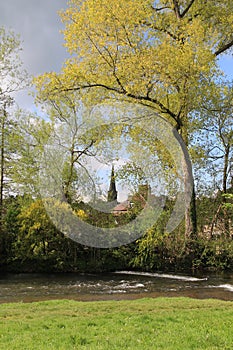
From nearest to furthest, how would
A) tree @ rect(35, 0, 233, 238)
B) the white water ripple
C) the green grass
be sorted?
the green grass < the white water ripple < tree @ rect(35, 0, 233, 238)

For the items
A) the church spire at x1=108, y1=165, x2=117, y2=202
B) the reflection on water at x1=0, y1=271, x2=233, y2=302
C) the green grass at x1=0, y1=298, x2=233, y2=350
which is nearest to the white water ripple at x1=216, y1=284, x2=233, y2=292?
the reflection on water at x1=0, y1=271, x2=233, y2=302

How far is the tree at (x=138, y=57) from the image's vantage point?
1681 cm

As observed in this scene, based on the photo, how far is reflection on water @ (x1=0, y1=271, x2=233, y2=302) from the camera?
12.6 m

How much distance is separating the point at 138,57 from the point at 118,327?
1299 centimetres

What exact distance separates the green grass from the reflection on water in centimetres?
350

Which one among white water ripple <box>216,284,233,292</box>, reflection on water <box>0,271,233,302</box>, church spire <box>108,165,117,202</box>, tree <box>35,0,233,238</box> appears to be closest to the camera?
reflection on water <box>0,271,233,302</box>

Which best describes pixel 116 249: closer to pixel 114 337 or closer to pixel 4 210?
pixel 4 210

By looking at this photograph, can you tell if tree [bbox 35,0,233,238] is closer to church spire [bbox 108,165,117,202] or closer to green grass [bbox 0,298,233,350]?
church spire [bbox 108,165,117,202]

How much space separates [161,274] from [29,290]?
6339 millimetres

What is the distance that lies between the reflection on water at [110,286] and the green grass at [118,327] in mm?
3500

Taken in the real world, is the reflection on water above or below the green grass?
below

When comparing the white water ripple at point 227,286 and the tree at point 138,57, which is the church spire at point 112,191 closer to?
the tree at point 138,57

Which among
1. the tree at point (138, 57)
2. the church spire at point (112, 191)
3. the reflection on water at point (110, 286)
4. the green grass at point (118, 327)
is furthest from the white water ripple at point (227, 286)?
the church spire at point (112, 191)

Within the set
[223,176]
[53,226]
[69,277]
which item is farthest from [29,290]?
[223,176]
